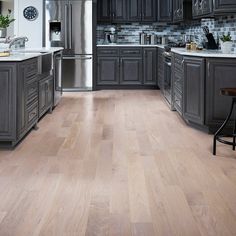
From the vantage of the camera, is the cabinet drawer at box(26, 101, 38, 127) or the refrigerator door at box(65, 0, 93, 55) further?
the refrigerator door at box(65, 0, 93, 55)

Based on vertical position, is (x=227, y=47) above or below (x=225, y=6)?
below

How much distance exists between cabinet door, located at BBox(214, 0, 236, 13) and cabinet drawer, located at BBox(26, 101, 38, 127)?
227cm

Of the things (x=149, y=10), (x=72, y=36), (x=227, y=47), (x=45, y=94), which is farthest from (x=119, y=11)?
(x=227, y=47)

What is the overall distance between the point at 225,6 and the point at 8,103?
8.45 feet

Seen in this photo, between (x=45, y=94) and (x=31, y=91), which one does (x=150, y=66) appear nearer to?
(x=45, y=94)

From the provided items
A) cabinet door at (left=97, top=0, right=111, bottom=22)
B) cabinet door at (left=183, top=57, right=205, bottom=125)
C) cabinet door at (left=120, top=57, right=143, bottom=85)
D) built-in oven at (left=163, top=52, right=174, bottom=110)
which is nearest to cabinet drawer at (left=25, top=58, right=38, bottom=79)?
cabinet door at (left=183, top=57, right=205, bottom=125)

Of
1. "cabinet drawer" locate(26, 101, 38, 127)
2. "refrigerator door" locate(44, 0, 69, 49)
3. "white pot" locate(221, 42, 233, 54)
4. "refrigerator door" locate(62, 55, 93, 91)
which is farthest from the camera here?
"refrigerator door" locate(62, 55, 93, 91)

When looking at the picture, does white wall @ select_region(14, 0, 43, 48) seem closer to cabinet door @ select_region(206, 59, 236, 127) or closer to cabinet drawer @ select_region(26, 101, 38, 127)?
cabinet drawer @ select_region(26, 101, 38, 127)

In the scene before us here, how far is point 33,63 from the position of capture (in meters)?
4.55

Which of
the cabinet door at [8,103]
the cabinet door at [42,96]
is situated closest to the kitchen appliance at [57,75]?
the cabinet door at [42,96]

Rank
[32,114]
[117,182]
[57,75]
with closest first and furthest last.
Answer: [117,182] → [32,114] → [57,75]

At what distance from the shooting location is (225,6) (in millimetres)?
4754

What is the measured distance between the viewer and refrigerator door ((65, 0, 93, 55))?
8211 mm

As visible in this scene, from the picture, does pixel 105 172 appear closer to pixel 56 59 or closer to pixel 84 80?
pixel 56 59
